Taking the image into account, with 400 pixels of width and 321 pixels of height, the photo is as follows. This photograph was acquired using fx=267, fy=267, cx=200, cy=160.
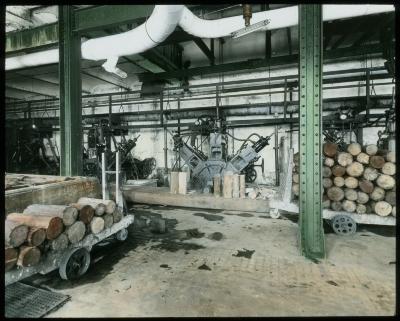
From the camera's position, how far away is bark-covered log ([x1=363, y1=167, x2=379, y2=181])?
4.54 m

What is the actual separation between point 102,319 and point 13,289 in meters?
1.30

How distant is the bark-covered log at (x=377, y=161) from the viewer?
4524 mm

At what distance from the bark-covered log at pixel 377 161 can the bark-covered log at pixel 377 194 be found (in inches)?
15.0

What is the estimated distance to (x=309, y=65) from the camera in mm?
3627

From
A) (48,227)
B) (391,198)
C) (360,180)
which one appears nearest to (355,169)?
(360,180)

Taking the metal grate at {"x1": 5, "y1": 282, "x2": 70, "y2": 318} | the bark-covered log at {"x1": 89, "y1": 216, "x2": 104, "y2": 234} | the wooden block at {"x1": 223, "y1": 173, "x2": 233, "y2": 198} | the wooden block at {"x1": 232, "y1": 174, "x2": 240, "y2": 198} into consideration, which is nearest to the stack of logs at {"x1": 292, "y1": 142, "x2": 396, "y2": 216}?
the wooden block at {"x1": 232, "y1": 174, "x2": 240, "y2": 198}

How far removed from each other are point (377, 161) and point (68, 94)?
5.51 m

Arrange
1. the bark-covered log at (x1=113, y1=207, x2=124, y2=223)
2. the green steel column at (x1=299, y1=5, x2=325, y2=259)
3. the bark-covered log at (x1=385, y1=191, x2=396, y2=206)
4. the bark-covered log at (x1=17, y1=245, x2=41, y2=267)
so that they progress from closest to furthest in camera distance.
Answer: the bark-covered log at (x1=17, y1=245, x2=41, y2=267) → the green steel column at (x1=299, y1=5, x2=325, y2=259) → the bark-covered log at (x1=113, y1=207, x2=124, y2=223) → the bark-covered log at (x1=385, y1=191, x2=396, y2=206)

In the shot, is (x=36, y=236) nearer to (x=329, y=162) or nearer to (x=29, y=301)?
(x=29, y=301)

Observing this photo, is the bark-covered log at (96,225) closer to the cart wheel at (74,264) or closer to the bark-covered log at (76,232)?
the bark-covered log at (76,232)

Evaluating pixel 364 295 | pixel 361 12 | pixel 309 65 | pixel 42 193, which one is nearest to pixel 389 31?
pixel 361 12

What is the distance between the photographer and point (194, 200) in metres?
6.50

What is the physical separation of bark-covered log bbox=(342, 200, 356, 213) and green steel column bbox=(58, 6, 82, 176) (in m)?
4.84

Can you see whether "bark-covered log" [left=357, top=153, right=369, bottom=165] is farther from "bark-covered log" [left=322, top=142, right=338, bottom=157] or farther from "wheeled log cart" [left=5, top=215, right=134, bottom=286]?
"wheeled log cart" [left=5, top=215, right=134, bottom=286]
